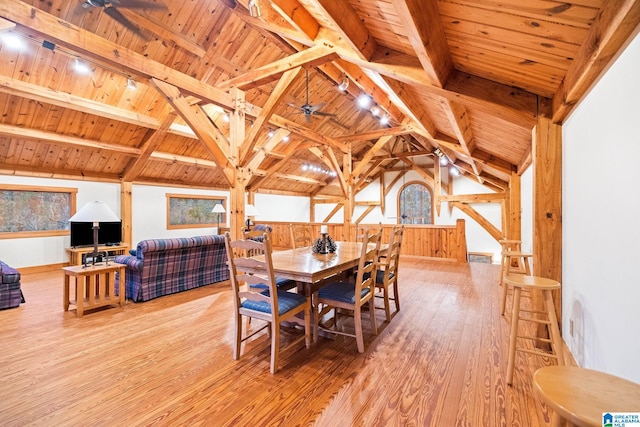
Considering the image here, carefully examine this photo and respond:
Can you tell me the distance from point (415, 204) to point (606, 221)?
31.8ft

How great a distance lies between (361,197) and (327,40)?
9.27m

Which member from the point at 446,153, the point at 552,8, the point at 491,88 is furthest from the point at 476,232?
the point at 552,8

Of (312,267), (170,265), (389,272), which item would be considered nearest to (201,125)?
(170,265)

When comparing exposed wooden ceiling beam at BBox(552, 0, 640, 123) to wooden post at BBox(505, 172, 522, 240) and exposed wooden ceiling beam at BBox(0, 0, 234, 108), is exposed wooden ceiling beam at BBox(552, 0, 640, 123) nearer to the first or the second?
exposed wooden ceiling beam at BBox(0, 0, 234, 108)

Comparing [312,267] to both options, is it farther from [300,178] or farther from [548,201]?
[300,178]

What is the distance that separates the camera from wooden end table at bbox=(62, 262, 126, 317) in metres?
3.28

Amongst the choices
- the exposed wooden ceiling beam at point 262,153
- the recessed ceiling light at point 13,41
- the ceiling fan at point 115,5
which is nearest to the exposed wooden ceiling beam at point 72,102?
the recessed ceiling light at point 13,41

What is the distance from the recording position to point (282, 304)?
7.66 ft

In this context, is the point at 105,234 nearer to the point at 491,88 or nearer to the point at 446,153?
the point at 491,88

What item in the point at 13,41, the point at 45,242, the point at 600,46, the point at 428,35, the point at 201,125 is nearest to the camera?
the point at 600,46

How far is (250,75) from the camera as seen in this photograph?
13.8 ft

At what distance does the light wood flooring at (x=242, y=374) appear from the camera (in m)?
1.71

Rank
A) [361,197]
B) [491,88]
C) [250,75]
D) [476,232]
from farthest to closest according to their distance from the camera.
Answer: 1. [361,197]
2. [476,232]
3. [250,75]
4. [491,88]

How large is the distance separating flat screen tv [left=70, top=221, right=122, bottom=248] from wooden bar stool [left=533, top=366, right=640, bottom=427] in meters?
6.71
